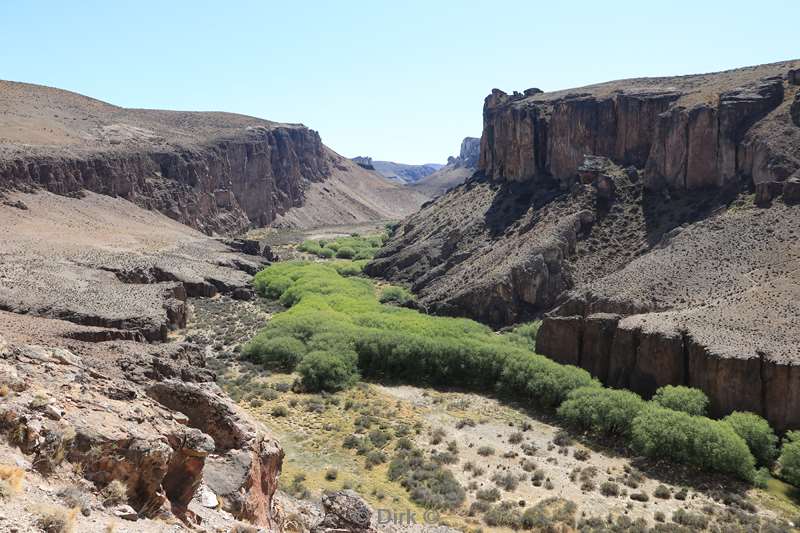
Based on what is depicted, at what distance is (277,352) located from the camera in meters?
41.0

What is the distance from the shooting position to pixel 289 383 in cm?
3741

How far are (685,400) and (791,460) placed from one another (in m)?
5.25

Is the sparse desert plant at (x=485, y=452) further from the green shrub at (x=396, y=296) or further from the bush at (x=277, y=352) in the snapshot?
the green shrub at (x=396, y=296)

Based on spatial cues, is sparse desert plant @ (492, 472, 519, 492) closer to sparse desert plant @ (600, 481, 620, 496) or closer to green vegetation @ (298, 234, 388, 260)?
sparse desert plant @ (600, 481, 620, 496)

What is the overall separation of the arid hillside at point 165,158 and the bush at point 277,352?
43260mm

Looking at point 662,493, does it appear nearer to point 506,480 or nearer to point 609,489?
point 609,489

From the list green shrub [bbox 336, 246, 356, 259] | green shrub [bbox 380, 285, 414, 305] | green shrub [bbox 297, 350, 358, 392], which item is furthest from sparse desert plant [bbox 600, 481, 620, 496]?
green shrub [bbox 336, 246, 356, 259]

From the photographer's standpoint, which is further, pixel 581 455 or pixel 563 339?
pixel 563 339

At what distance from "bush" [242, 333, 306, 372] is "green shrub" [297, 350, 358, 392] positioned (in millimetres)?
2689

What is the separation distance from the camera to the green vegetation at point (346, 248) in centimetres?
Result: 9788

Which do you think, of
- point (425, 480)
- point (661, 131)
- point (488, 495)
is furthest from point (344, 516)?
point (661, 131)

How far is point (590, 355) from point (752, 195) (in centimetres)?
2382

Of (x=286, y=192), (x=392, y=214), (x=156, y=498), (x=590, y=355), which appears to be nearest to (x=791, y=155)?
(x=590, y=355)

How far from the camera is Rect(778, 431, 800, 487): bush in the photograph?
26.3 meters
